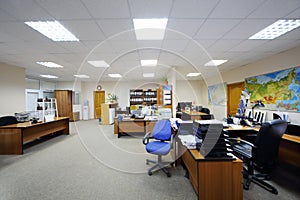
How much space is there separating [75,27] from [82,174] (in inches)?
107

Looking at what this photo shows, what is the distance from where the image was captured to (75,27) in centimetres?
268

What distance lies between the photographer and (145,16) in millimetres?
2365

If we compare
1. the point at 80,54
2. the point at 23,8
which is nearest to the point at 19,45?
the point at 80,54

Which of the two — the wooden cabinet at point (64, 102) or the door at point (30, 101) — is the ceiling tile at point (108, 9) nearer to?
the door at point (30, 101)

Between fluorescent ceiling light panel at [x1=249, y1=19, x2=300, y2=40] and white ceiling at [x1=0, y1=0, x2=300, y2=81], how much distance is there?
156 millimetres

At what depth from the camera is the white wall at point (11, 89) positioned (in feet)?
16.3

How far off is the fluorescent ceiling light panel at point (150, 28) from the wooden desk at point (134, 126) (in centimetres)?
296

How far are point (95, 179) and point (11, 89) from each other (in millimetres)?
5143

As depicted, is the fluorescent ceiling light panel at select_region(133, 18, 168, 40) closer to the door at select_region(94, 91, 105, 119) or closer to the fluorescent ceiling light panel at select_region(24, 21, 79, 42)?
the fluorescent ceiling light panel at select_region(24, 21, 79, 42)

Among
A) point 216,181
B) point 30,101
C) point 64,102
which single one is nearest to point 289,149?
point 216,181

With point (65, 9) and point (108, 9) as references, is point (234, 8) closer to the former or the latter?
point (108, 9)

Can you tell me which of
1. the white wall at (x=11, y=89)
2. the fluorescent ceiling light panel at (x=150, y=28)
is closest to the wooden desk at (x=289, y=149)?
the fluorescent ceiling light panel at (x=150, y=28)

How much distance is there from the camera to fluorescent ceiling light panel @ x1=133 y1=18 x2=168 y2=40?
2.55 m

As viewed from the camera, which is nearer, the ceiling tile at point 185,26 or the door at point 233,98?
the ceiling tile at point 185,26
